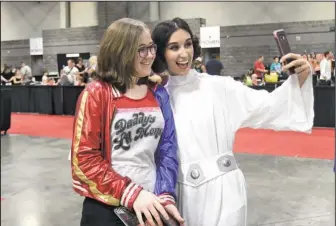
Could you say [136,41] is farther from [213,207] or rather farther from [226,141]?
[213,207]

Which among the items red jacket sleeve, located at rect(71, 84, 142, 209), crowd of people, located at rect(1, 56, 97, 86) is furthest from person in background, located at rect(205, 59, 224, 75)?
red jacket sleeve, located at rect(71, 84, 142, 209)

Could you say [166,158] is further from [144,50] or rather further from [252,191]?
[252,191]

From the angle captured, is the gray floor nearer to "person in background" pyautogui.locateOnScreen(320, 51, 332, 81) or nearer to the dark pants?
the dark pants

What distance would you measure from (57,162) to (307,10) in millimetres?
10001

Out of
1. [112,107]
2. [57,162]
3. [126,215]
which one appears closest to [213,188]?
[126,215]

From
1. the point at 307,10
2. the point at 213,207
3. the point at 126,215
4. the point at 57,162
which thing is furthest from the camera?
the point at 307,10

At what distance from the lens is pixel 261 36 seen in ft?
45.0

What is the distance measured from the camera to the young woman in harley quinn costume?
3.95ft

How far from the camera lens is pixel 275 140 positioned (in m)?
6.85

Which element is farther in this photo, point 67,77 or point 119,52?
point 67,77

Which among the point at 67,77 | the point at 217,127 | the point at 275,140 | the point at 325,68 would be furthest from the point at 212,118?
the point at 67,77

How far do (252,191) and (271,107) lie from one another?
3006 millimetres

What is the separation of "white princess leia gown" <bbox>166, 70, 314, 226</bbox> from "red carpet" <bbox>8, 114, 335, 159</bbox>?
4.48 m

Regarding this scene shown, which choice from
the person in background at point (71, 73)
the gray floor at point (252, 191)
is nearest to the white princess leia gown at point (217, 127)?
the gray floor at point (252, 191)
